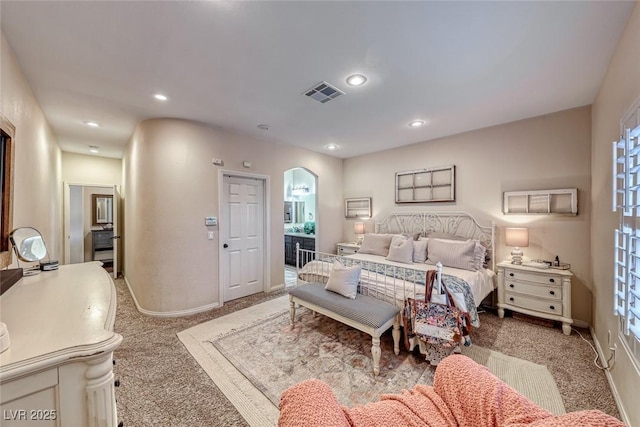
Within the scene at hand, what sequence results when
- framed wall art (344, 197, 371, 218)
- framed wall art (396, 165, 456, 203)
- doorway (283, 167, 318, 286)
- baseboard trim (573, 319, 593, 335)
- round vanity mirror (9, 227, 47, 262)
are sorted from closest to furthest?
round vanity mirror (9, 227, 47, 262) < baseboard trim (573, 319, 593, 335) < framed wall art (396, 165, 456, 203) < framed wall art (344, 197, 371, 218) < doorway (283, 167, 318, 286)

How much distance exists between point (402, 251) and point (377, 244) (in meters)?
0.62

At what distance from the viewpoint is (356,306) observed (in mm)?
2402

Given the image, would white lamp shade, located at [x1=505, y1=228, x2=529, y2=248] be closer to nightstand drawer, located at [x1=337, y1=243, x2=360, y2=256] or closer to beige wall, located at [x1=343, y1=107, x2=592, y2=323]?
beige wall, located at [x1=343, y1=107, x2=592, y2=323]

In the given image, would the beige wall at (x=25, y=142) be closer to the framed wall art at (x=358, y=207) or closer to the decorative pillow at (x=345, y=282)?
the decorative pillow at (x=345, y=282)

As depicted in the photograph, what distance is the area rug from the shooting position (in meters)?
1.93

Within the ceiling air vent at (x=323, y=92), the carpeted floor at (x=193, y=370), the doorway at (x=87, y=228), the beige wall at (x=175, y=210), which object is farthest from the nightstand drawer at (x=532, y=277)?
the doorway at (x=87, y=228)

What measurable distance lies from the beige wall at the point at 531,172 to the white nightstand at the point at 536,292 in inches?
14.6

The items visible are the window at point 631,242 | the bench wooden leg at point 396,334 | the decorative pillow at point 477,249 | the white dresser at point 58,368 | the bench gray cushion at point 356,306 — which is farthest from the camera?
the decorative pillow at point 477,249

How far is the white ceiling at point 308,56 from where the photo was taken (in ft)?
5.24

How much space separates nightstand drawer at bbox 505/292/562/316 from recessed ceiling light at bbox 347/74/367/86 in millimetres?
3218

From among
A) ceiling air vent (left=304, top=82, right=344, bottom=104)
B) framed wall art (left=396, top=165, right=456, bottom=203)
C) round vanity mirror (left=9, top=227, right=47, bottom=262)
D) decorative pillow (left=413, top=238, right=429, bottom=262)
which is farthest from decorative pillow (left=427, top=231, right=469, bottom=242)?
round vanity mirror (left=9, top=227, right=47, bottom=262)

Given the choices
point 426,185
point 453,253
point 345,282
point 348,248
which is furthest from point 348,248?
point 345,282

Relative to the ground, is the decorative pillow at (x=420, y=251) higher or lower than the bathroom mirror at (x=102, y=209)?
lower

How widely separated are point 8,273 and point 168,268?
1931 mm
